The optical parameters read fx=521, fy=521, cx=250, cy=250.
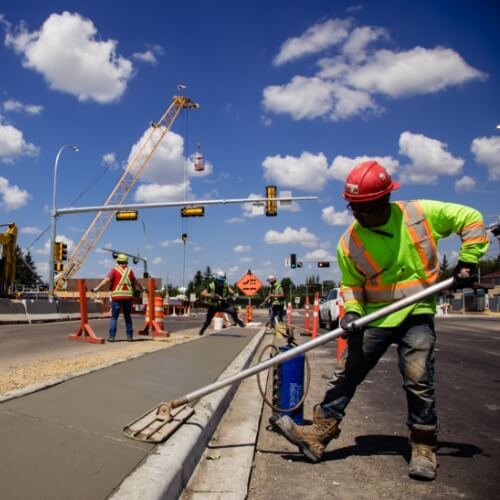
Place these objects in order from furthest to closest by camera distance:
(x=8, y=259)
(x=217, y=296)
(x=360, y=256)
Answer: (x=8, y=259) → (x=217, y=296) → (x=360, y=256)

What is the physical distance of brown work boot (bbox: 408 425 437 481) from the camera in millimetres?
3180

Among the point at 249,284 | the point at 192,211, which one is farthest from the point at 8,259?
the point at 192,211

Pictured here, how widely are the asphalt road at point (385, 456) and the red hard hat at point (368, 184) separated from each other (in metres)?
1.76

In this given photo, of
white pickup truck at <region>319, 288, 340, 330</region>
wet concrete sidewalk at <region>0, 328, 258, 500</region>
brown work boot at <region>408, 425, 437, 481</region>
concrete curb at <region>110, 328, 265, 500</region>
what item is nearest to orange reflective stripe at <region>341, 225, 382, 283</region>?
brown work boot at <region>408, 425, 437, 481</region>

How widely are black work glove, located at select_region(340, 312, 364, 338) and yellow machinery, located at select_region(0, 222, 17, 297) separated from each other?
1791cm

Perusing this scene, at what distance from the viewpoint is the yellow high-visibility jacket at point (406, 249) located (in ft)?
11.1

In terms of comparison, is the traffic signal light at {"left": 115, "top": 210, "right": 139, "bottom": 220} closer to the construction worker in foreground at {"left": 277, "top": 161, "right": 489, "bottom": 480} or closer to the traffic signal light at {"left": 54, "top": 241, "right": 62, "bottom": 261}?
the traffic signal light at {"left": 54, "top": 241, "right": 62, "bottom": 261}

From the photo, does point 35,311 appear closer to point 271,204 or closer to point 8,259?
point 8,259

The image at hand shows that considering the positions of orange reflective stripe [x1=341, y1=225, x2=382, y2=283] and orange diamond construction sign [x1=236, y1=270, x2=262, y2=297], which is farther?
orange diamond construction sign [x1=236, y1=270, x2=262, y2=297]

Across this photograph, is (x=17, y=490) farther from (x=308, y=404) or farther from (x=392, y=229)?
(x=308, y=404)

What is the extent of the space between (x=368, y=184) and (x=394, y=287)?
0.70m

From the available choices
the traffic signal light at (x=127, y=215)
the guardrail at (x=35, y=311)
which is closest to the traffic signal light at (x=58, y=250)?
the traffic signal light at (x=127, y=215)

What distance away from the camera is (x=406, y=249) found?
3.42m

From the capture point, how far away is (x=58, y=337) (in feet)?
39.5
